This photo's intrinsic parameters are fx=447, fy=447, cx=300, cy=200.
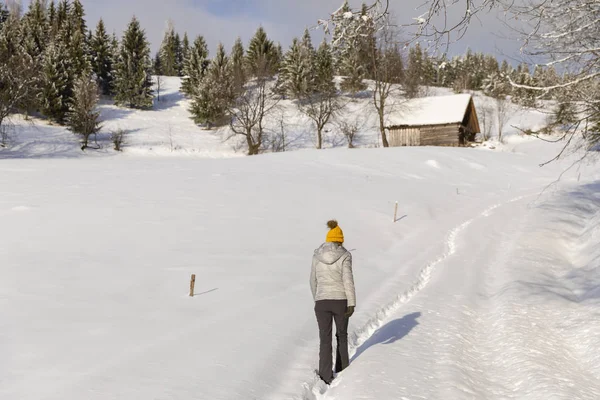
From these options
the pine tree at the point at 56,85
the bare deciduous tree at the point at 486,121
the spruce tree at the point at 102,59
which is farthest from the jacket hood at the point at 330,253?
the spruce tree at the point at 102,59

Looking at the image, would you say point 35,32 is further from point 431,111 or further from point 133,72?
point 431,111

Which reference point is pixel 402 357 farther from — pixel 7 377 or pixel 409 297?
pixel 7 377

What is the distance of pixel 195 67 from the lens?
218 feet

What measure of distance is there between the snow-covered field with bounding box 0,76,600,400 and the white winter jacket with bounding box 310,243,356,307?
44.0 inches

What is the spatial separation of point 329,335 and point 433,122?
1914 inches

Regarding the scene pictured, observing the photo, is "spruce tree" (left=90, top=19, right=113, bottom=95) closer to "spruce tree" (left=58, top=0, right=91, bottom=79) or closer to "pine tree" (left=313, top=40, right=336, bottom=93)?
"spruce tree" (left=58, top=0, right=91, bottom=79)

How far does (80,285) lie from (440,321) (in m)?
7.26

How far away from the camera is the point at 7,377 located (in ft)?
18.3

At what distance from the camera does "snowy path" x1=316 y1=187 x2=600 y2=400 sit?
589 cm

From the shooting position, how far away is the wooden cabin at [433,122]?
5131 centimetres

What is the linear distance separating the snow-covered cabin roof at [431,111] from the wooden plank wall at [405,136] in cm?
87

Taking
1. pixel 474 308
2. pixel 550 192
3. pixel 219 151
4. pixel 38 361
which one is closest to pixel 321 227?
pixel 474 308

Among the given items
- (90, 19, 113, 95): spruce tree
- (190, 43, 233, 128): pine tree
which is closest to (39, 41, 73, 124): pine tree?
(90, 19, 113, 95): spruce tree

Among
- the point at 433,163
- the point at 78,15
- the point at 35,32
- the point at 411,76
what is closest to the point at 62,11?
the point at 78,15
